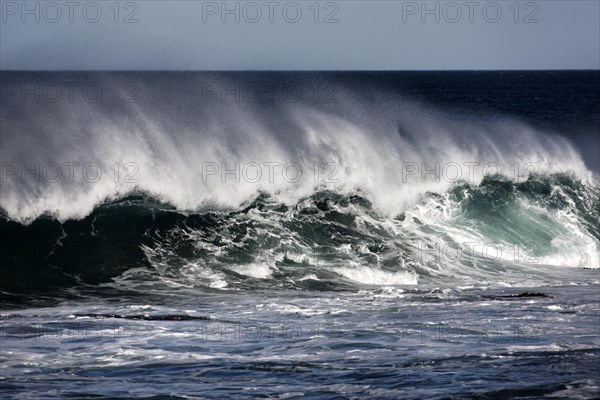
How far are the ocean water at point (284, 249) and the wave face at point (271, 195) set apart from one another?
5 centimetres

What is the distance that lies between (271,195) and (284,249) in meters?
2.78

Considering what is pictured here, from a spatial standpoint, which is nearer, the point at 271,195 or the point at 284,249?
the point at 284,249

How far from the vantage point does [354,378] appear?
921cm

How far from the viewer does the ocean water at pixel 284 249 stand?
958 cm

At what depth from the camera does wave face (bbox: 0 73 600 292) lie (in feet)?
52.4

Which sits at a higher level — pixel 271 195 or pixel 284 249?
pixel 271 195

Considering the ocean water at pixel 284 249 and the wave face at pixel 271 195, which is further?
the wave face at pixel 271 195

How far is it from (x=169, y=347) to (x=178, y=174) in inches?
364

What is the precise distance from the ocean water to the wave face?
0.05 metres

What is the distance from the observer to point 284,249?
16734 millimetres

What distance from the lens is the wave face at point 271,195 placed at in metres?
16.0

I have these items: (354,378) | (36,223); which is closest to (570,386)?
(354,378)

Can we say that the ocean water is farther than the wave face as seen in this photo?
No

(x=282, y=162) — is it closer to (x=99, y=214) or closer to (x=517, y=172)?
(x=99, y=214)
